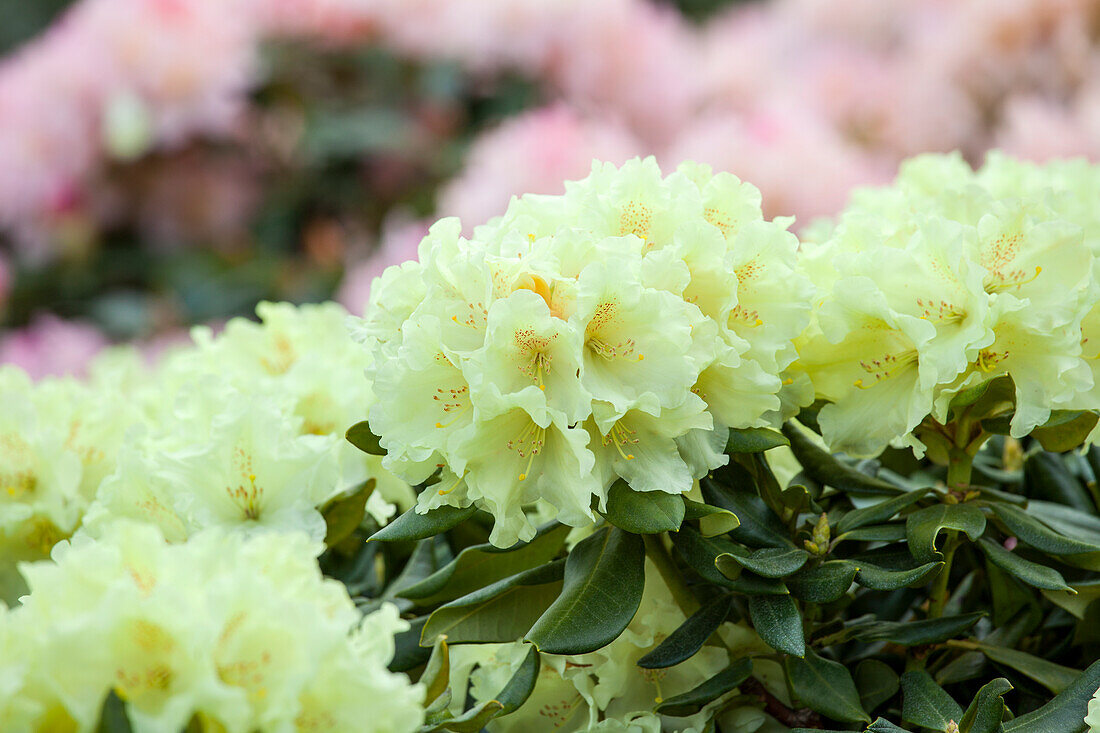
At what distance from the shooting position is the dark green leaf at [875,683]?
633 mm

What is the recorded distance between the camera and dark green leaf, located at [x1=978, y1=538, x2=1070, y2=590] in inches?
22.6

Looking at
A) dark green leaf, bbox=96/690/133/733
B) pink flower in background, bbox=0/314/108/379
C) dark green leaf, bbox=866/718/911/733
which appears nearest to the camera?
dark green leaf, bbox=96/690/133/733

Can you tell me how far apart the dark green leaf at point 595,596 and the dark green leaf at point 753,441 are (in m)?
0.08

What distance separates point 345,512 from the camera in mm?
687

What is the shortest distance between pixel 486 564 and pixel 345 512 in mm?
99

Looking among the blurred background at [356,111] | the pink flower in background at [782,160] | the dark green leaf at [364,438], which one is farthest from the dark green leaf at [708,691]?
the blurred background at [356,111]

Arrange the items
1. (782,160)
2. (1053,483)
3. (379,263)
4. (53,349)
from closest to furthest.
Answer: (1053,483), (782,160), (379,263), (53,349)

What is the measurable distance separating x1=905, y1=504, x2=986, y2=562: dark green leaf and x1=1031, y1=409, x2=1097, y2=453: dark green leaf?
6 centimetres

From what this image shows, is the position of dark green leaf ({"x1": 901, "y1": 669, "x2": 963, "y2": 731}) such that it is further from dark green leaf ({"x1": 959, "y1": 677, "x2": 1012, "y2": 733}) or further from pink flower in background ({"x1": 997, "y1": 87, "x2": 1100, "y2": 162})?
pink flower in background ({"x1": 997, "y1": 87, "x2": 1100, "y2": 162})

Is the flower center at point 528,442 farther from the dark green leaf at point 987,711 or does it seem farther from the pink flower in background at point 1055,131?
the pink flower in background at point 1055,131

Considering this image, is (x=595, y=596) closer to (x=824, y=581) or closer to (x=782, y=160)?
(x=824, y=581)

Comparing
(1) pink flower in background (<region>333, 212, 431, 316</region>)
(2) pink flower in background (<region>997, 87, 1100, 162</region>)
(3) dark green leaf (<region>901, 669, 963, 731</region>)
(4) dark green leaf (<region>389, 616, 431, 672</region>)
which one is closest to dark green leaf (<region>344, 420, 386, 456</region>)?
(4) dark green leaf (<region>389, 616, 431, 672</region>)

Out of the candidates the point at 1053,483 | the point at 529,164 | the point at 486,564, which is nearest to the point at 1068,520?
the point at 1053,483

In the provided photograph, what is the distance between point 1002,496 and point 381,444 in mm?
370
